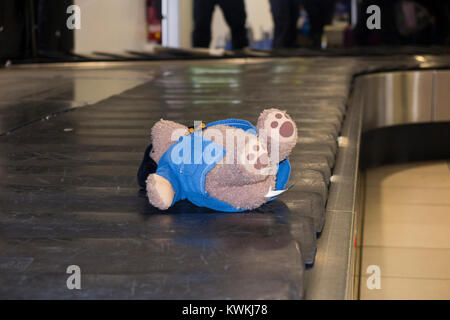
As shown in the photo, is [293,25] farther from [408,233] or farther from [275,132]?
[275,132]

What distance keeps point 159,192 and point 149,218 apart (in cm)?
5

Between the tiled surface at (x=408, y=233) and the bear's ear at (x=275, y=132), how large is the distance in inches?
37.6

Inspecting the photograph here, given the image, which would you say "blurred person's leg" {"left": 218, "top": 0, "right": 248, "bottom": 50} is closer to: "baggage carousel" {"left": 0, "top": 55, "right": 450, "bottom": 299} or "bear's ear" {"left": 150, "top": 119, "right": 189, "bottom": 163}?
"baggage carousel" {"left": 0, "top": 55, "right": 450, "bottom": 299}

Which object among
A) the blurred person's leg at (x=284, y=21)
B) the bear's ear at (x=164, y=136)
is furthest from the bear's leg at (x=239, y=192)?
the blurred person's leg at (x=284, y=21)

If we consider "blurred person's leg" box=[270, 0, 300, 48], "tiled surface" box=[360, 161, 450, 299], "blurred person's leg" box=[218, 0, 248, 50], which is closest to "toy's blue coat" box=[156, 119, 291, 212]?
"tiled surface" box=[360, 161, 450, 299]

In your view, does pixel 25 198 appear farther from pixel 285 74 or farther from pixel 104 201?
pixel 285 74

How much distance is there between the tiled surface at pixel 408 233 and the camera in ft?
6.73

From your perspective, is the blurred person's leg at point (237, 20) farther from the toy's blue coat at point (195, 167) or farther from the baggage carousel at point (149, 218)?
the toy's blue coat at point (195, 167)

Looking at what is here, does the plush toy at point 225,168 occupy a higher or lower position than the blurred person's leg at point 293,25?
lower

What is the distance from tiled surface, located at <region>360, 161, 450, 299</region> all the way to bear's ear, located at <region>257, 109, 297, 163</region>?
0.96 metres

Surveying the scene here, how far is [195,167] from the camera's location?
113cm

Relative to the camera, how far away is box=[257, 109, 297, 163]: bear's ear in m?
1.13

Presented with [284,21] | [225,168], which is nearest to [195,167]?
[225,168]

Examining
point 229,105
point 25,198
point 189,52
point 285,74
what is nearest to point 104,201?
point 25,198
